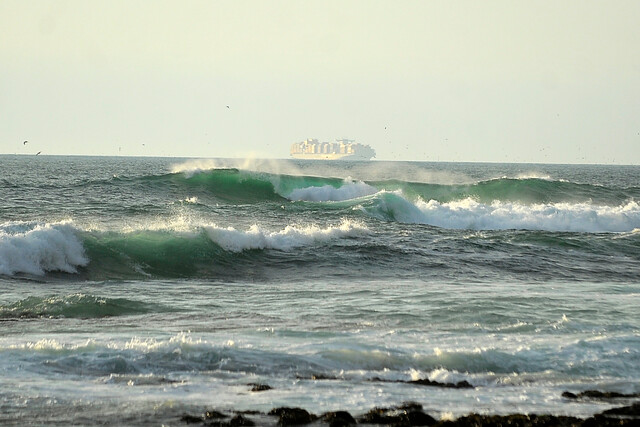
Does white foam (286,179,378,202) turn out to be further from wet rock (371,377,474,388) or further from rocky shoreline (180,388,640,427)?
rocky shoreline (180,388,640,427)

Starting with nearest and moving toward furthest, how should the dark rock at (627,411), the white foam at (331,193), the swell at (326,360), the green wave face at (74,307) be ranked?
the dark rock at (627,411)
the swell at (326,360)
the green wave face at (74,307)
the white foam at (331,193)

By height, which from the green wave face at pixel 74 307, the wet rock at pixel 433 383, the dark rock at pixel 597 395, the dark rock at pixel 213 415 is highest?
the dark rock at pixel 213 415

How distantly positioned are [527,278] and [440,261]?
102 inches

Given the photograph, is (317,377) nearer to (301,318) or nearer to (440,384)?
(440,384)

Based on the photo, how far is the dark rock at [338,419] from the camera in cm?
664

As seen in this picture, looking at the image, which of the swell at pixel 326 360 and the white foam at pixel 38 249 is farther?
the white foam at pixel 38 249

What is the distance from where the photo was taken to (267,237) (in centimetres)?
2136

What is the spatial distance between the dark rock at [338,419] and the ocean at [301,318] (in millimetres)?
226

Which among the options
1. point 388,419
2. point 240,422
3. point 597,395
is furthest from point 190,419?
point 597,395

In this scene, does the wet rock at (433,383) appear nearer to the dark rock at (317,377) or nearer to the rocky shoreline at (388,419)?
the dark rock at (317,377)

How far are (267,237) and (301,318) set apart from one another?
9722 millimetres

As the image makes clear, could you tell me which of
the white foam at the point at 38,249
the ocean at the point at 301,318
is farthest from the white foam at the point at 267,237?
the white foam at the point at 38,249

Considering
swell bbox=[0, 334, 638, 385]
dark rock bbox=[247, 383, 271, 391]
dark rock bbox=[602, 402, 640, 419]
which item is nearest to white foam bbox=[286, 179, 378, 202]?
swell bbox=[0, 334, 638, 385]

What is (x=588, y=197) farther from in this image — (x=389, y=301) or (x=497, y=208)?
(x=389, y=301)
